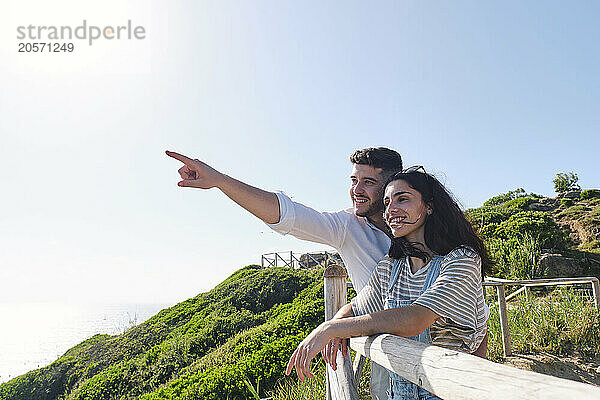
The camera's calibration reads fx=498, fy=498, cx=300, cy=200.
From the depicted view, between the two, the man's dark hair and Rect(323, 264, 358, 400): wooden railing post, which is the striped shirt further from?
Rect(323, 264, 358, 400): wooden railing post

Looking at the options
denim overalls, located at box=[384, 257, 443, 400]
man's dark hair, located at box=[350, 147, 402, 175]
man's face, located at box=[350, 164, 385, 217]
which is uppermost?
man's dark hair, located at box=[350, 147, 402, 175]

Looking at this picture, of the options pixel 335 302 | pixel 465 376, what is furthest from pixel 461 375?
pixel 335 302

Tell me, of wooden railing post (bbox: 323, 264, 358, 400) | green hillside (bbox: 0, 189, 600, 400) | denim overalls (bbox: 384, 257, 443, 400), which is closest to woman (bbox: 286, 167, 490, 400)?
denim overalls (bbox: 384, 257, 443, 400)

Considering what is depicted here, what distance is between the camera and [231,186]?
2348 mm

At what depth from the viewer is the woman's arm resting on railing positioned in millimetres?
1733

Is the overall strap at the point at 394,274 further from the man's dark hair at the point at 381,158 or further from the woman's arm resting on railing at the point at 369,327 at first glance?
the man's dark hair at the point at 381,158

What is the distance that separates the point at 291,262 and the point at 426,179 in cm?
1952

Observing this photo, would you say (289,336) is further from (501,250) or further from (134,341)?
(134,341)

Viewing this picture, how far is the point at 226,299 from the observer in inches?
537

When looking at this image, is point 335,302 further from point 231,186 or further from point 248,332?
point 248,332

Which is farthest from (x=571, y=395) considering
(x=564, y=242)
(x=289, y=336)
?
(x=564, y=242)

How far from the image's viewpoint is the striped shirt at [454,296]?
5.88 feet

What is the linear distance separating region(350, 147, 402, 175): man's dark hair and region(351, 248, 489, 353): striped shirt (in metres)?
0.71

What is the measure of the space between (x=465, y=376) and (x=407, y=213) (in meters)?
1.12
